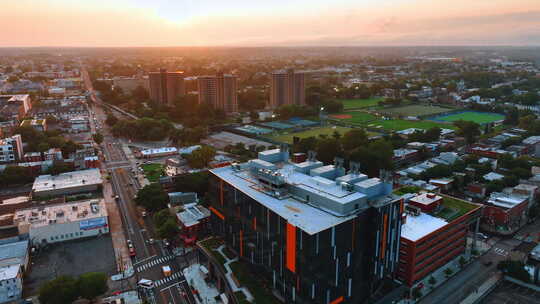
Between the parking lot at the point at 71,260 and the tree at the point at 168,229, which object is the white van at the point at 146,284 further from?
the tree at the point at 168,229

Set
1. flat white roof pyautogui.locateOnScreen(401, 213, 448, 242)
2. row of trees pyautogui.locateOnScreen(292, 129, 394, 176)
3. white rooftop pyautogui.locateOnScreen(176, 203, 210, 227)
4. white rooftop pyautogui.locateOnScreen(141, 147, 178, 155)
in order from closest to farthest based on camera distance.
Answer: flat white roof pyautogui.locateOnScreen(401, 213, 448, 242), white rooftop pyautogui.locateOnScreen(176, 203, 210, 227), row of trees pyautogui.locateOnScreen(292, 129, 394, 176), white rooftop pyautogui.locateOnScreen(141, 147, 178, 155)

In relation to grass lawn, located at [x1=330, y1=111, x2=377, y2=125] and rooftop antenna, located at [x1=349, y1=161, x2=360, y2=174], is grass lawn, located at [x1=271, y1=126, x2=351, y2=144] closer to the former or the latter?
grass lawn, located at [x1=330, y1=111, x2=377, y2=125]

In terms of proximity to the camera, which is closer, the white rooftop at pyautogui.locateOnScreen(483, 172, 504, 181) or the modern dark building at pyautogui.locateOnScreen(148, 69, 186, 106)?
the white rooftop at pyautogui.locateOnScreen(483, 172, 504, 181)

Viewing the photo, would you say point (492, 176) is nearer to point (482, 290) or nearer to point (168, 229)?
point (482, 290)

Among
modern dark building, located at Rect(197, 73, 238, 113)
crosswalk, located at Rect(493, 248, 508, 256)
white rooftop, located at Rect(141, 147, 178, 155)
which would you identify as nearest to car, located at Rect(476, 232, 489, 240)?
crosswalk, located at Rect(493, 248, 508, 256)

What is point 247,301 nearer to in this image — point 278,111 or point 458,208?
point 458,208

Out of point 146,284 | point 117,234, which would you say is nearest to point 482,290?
point 146,284
